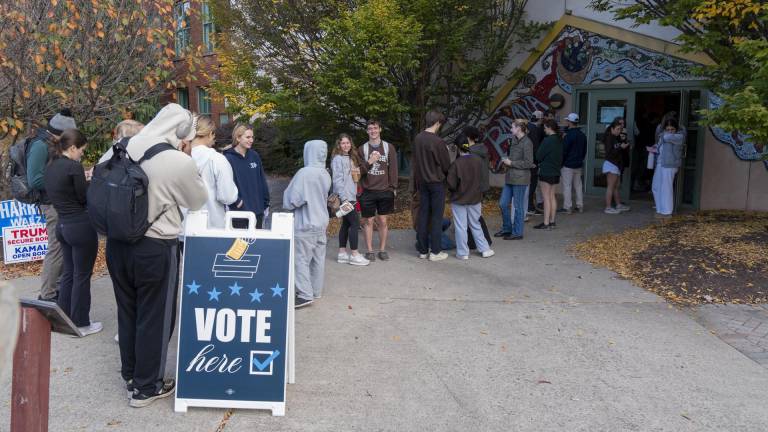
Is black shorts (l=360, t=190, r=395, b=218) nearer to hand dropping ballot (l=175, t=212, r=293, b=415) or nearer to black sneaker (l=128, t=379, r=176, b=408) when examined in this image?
hand dropping ballot (l=175, t=212, r=293, b=415)

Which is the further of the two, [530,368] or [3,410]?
[530,368]

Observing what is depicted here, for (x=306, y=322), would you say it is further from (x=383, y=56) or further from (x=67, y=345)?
(x=383, y=56)

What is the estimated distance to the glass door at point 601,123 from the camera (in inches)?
488

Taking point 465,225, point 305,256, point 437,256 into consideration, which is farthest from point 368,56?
point 305,256

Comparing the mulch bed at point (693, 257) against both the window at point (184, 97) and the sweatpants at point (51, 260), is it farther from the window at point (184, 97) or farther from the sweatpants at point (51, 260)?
the window at point (184, 97)

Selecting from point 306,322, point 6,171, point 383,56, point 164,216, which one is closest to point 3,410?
point 164,216

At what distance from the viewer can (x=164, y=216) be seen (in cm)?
414

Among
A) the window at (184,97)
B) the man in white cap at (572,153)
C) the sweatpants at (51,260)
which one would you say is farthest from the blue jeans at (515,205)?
the window at (184,97)

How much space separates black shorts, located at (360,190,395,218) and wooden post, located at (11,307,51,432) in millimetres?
5623

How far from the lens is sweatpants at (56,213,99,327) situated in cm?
533

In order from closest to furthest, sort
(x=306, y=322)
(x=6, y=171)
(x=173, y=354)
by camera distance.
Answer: (x=173, y=354), (x=306, y=322), (x=6, y=171)

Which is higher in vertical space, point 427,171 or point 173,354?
point 427,171

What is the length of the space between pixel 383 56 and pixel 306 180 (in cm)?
489


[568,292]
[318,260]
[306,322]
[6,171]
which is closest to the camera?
[306,322]
